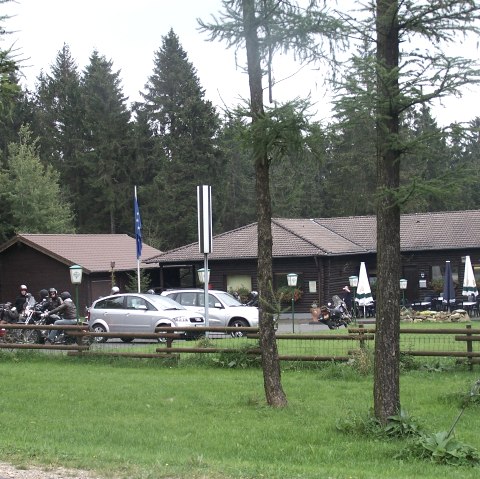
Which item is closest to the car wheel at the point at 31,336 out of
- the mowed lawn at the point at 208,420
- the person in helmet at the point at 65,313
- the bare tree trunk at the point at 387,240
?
the person in helmet at the point at 65,313

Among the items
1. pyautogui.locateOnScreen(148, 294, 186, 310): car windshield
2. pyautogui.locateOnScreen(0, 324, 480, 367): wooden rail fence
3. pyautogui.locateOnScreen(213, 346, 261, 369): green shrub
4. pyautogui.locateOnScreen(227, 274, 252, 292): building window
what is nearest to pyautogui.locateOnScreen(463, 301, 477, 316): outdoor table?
pyautogui.locateOnScreen(227, 274, 252, 292): building window

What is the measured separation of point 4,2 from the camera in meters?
13.5

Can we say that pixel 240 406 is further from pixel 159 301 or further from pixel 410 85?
pixel 159 301

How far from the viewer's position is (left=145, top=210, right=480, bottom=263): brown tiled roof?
1658 inches

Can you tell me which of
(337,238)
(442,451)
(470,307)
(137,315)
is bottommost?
(442,451)

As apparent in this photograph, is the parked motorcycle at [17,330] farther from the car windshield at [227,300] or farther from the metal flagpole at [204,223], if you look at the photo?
the car windshield at [227,300]

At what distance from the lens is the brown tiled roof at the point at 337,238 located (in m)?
42.1

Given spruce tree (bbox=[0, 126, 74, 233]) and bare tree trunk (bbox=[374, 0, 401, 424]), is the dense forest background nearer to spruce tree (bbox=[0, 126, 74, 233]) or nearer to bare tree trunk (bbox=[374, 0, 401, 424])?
spruce tree (bbox=[0, 126, 74, 233])

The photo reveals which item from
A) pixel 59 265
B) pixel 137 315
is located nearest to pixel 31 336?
pixel 137 315

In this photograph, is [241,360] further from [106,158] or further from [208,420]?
[106,158]

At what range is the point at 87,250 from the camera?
45.2m

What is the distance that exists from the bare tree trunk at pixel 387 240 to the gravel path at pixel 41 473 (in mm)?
4087

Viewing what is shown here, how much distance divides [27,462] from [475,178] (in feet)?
19.0

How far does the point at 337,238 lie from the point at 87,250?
45.4 ft
